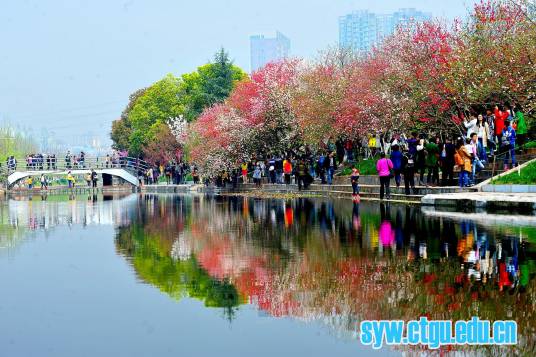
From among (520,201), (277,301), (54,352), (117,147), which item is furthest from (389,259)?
(117,147)

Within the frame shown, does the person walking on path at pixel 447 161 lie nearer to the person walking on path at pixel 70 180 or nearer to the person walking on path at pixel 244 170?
the person walking on path at pixel 244 170

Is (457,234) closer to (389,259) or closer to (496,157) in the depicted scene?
(389,259)

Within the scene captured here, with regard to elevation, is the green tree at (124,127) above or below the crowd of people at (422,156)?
above

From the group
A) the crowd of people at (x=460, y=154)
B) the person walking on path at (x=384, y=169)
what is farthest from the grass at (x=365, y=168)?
the person walking on path at (x=384, y=169)

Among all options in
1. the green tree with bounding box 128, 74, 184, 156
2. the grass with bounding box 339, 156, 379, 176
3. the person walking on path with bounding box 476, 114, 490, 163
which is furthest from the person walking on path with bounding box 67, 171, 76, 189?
the person walking on path with bounding box 476, 114, 490, 163

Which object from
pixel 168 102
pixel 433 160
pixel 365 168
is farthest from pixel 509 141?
pixel 168 102

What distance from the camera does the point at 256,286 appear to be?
12320 mm

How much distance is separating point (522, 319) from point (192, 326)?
3.24m

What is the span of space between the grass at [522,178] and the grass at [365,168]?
12.6 metres

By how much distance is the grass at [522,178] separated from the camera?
28438mm

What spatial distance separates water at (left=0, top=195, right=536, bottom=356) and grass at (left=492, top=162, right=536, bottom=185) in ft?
19.9

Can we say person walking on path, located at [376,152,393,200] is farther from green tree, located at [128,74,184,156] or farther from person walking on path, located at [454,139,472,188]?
green tree, located at [128,74,184,156]

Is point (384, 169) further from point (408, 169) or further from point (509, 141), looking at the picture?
point (509, 141)

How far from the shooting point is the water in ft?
30.0
